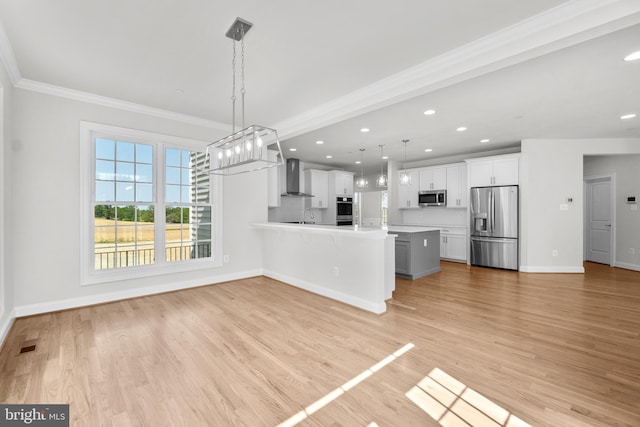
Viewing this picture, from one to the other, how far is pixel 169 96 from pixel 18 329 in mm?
3076

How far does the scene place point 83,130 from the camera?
3.61 metres

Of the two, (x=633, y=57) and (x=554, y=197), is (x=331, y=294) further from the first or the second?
(x=554, y=197)

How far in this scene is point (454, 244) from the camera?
700 centimetres

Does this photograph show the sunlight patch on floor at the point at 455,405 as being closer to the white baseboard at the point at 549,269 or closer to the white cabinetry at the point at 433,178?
the white baseboard at the point at 549,269

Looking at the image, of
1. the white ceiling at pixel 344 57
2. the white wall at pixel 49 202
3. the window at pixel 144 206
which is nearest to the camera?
the white ceiling at pixel 344 57

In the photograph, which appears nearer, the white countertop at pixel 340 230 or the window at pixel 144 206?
the white countertop at pixel 340 230

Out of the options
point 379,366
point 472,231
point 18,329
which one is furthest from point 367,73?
point 472,231

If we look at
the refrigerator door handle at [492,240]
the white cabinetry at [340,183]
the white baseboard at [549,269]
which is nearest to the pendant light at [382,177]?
the white cabinetry at [340,183]

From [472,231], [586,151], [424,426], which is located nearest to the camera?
[424,426]

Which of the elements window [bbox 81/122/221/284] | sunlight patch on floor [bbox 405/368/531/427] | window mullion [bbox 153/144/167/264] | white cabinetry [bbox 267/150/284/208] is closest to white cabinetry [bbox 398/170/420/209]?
white cabinetry [bbox 267/150/284/208]

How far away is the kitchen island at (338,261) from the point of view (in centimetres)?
344

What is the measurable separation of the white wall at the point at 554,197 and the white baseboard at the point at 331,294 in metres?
4.25

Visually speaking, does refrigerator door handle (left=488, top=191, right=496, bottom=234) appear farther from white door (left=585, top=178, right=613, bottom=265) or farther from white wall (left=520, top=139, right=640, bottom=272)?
white door (left=585, top=178, right=613, bottom=265)

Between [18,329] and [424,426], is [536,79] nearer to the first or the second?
[424,426]
